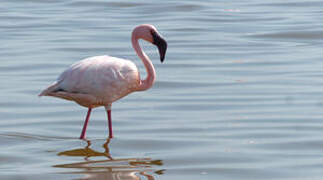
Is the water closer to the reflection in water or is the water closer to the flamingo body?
the reflection in water

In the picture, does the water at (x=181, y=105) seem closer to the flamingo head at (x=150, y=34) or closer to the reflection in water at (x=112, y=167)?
the reflection in water at (x=112, y=167)

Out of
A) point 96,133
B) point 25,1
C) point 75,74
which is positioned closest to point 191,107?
point 96,133

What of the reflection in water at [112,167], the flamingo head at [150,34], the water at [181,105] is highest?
the flamingo head at [150,34]

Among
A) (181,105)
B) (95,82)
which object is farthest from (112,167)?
(181,105)

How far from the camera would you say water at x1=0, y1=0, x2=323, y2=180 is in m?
8.80

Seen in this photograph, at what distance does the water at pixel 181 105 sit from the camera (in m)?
8.80

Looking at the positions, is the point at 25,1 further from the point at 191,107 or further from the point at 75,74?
the point at 75,74

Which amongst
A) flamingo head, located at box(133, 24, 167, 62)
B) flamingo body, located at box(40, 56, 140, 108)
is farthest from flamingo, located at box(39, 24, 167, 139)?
flamingo head, located at box(133, 24, 167, 62)

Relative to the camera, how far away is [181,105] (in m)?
11.6

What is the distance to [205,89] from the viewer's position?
41.1 feet

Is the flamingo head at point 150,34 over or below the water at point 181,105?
over

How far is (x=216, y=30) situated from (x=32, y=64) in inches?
206

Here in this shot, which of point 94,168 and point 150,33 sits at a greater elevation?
point 150,33

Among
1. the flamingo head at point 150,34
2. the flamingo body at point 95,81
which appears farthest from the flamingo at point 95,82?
the flamingo head at point 150,34
